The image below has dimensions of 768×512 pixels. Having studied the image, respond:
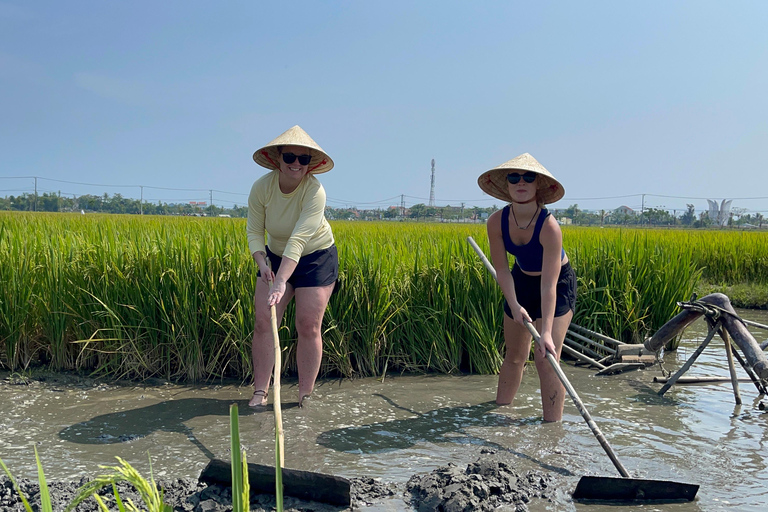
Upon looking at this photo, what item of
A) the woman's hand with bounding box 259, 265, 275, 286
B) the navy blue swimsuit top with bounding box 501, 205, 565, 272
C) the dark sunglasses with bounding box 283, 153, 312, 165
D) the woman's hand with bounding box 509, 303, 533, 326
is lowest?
the woman's hand with bounding box 509, 303, 533, 326

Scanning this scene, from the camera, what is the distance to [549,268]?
11.0 feet

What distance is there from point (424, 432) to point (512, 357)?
0.77 meters

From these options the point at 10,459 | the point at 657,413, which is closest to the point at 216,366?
the point at 10,459

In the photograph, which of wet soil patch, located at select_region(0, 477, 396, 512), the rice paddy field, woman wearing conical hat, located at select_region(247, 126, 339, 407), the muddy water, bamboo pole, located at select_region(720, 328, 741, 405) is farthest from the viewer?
the rice paddy field

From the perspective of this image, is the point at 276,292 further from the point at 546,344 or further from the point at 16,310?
the point at 16,310

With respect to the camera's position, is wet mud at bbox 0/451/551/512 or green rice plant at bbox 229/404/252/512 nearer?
green rice plant at bbox 229/404/252/512

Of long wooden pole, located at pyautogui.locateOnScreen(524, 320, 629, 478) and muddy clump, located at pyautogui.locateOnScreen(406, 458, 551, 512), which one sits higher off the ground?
long wooden pole, located at pyautogui.locateOnScreen(524, 320, 629, 478)

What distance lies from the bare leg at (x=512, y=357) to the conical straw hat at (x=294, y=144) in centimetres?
156

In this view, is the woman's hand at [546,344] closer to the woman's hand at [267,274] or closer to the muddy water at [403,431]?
the muddy water at [403,431]

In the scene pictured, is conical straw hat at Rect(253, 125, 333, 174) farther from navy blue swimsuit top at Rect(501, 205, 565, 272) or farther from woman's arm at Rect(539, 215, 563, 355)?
woman's arm at Rect(539, 215, 563, 355)

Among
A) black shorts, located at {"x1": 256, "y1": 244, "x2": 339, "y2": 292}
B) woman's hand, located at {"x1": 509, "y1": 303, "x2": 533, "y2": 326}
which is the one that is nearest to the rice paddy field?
black shorts, located at {"x1": 256, "y1": 244, "x2": 339, "y2": 292}

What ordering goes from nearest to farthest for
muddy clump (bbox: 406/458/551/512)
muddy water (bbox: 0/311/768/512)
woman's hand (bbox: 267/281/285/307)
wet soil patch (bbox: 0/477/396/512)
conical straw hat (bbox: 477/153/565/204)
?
wet soil patch (bbox: 0/477/396/512) → muddy clump (bbox: 406/458/551/512) → muddy water (bbox: 0/311/768/512) → woman's hand (bbox: 267/281/285/307) → conical straw hat (bbox: 477/153/565/204)

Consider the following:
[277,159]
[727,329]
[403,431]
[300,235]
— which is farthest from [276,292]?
[727,329]

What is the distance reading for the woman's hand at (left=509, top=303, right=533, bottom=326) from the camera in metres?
3.40
